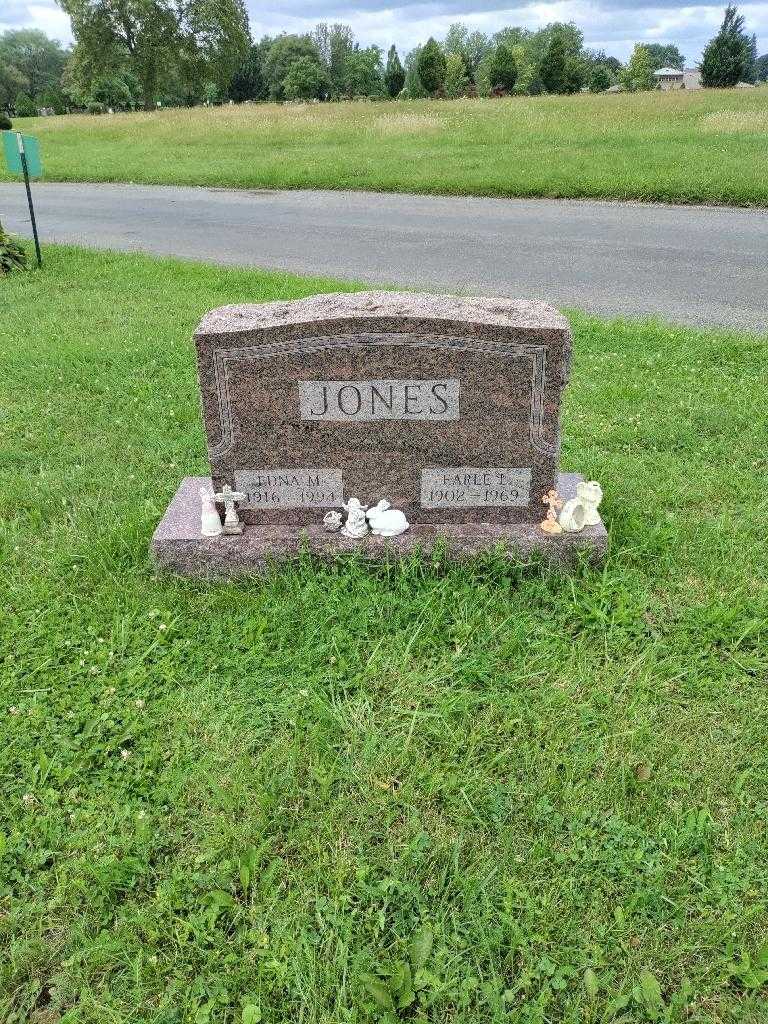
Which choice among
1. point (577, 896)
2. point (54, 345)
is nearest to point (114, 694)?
point (577, 896)

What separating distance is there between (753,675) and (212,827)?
7.06 feet

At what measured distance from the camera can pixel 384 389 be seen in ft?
11.3

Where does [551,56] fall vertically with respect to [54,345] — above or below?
above

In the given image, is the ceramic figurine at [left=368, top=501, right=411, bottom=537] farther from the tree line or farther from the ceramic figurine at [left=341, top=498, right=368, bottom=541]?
the tree line

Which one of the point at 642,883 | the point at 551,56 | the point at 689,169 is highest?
the point at 551,56

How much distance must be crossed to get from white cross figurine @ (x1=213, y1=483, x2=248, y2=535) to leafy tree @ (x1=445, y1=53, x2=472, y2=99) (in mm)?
47904

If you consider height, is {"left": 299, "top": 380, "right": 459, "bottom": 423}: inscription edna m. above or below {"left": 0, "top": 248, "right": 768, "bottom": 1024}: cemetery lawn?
above

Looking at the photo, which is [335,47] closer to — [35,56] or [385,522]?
[35,56]

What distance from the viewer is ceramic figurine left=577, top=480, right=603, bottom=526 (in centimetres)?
354

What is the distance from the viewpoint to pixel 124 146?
23.8m

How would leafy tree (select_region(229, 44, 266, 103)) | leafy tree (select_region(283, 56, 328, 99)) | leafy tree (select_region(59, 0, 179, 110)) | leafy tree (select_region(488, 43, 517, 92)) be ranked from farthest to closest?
leafy tree (select_region(283, 56, 328, 99)), leafy tree (select_region(229, 44, 266, 103)), leafy tree (select_region(488, 43, 517, 92)), leafy tree (select_region(59, 0, 179, 110))

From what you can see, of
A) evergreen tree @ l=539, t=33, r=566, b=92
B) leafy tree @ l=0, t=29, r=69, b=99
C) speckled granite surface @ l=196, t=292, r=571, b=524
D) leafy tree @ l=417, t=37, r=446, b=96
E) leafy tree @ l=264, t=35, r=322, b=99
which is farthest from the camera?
leafy tree @ l=0, t=29, r=69, b=99

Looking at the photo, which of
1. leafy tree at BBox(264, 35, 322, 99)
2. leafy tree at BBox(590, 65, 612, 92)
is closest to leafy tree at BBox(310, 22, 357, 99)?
leafy tree at BBox(264, 35, 322, 99)

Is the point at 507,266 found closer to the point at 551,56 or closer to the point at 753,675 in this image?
the point at 753,675
